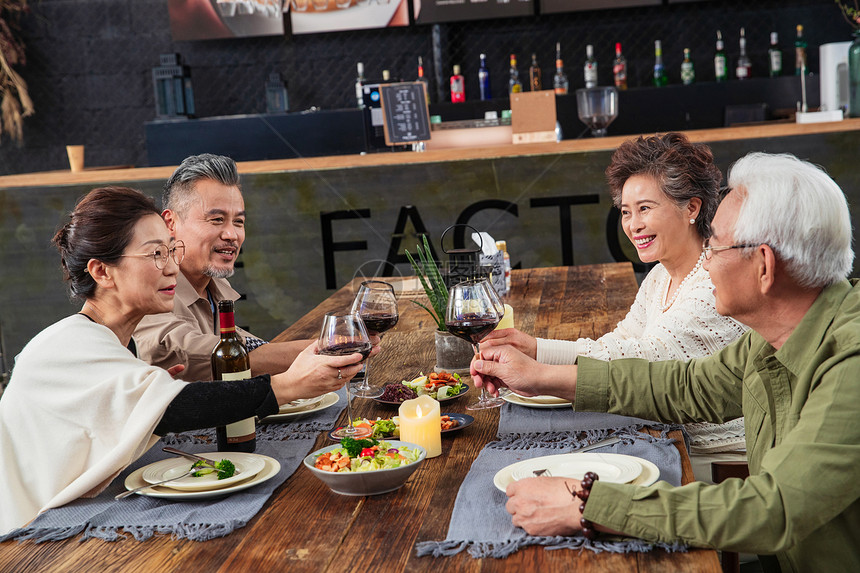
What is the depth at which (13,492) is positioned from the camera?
147 centimetres

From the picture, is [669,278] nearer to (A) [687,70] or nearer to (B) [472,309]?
(B) [472,309]

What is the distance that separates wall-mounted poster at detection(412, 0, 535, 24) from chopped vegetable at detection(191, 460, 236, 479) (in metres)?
5.53

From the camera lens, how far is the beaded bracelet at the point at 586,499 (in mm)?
1078

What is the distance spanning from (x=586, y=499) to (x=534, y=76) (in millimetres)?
5675

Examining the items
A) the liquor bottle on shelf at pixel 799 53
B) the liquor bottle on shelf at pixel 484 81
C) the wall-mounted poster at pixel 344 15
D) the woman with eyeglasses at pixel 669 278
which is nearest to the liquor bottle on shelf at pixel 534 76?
the liquor bottle on shelf at pixel 484 81

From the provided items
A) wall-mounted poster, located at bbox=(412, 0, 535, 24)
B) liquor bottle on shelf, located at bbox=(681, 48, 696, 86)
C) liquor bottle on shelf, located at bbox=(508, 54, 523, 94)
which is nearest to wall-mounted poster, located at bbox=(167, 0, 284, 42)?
wall-mounted poster, located at bbox=(412, 0, 535, 24)

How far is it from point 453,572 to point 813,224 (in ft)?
2.26

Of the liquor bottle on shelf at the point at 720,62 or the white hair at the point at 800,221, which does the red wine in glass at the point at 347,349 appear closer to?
the white hair at the point at 800,221

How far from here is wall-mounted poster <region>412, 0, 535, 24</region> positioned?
631 centimetres

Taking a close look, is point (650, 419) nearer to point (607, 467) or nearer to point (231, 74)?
point (607, 467)

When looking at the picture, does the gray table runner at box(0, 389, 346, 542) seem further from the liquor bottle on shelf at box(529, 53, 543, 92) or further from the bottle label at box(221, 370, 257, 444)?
the liquor bottle on shelf at box(529, 53, 543, 92)

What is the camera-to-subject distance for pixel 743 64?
617 centimetres

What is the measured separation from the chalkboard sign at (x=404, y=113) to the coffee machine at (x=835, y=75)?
88.2 inches

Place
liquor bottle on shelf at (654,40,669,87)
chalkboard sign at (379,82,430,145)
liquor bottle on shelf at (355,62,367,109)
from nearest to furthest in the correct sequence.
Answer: chalkboard sign at (379,82,430,145) → liquor bottle on shelf at (654,40,669,87) → liquor bottle on shelf at (355,62,367,109)
